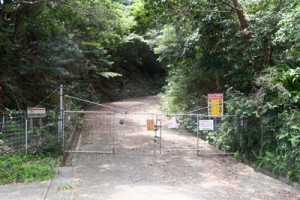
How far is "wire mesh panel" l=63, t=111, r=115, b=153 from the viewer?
10.3 meters

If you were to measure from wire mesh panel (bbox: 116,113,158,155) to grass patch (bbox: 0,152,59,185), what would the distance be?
2662 millimetres

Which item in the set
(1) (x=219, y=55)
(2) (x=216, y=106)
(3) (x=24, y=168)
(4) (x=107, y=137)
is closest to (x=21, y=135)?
(3) (x=24, y=168)

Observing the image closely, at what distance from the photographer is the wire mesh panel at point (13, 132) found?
9.02m

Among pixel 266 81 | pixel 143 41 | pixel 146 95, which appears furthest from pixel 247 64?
pixel 146 95

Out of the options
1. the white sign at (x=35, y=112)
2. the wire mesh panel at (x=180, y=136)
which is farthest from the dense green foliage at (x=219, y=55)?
the white sign at (x=35, y=112)

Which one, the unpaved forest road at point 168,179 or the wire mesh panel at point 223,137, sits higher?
the wire mesh panel at point 223,137

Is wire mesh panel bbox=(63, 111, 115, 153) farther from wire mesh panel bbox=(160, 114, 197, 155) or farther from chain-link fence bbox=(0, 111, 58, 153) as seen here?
wire mesh panel bbox=(160, 114, 197, 155)

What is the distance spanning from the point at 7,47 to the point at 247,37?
27.8 feet

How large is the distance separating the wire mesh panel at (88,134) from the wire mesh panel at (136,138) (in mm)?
388

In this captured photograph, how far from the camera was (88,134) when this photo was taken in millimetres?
12867

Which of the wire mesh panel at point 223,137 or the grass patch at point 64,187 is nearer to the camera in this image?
the grass patch at point 64,187

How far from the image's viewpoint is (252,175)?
26.5 feet

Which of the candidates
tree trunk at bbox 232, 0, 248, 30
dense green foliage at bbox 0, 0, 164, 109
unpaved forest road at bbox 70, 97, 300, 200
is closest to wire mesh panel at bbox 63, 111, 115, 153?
unpaved forest road at bbox 70, 97, 300, 200

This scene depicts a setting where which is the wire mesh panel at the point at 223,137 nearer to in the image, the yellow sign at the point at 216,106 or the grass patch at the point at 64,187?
the yellow sign at the point at 216,106
